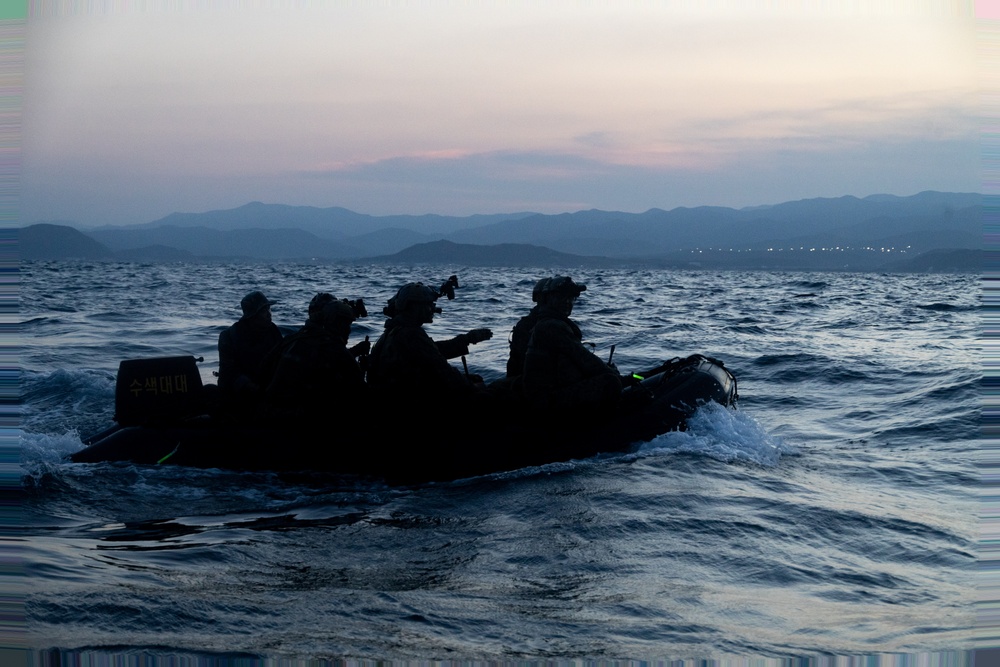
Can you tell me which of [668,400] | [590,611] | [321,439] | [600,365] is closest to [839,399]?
[668,400]

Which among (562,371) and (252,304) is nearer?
(562,371)

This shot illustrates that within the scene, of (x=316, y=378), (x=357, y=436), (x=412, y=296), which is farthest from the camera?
(x=412, y=296)

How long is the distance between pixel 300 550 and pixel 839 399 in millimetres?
12349

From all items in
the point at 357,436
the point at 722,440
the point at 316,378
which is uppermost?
the point at 316,378

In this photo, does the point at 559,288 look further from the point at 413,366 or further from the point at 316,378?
the point at 316,378

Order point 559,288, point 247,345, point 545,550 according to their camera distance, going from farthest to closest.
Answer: point 247,345 < point 559,288 < point 545,550

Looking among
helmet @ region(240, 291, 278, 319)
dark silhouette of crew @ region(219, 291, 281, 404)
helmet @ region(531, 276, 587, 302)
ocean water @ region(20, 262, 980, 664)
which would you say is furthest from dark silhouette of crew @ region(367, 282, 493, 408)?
helmet @ region(240, 291, 278, 319)

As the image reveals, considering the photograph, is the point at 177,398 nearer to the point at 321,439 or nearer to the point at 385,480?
the point at 321,439

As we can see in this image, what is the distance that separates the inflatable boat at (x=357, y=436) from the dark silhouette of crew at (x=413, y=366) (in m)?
0.25

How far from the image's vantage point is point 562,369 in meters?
11.1

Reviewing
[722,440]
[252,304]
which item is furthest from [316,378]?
[722,440]

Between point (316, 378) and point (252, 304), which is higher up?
point (252, 304)

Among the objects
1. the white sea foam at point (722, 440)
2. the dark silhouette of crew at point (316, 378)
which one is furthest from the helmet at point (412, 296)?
the white sea foam at point (722, 440)

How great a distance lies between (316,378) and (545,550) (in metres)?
4.09
